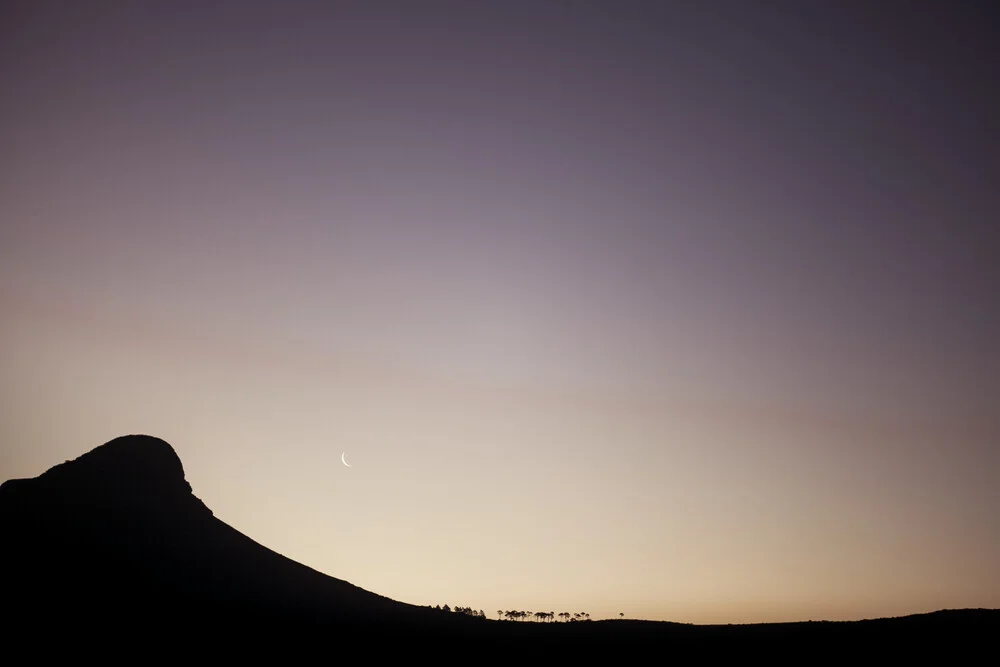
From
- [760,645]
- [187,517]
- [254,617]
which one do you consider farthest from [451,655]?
[187,517]

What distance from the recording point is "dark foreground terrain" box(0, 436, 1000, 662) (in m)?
54.8

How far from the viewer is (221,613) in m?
61.8

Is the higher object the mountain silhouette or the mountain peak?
the mountain peak

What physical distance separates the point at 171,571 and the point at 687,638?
50162mm

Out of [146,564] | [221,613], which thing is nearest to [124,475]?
[146,564]

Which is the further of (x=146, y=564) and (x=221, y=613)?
(x=146, y=564)

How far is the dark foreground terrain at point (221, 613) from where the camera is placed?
5475 cm

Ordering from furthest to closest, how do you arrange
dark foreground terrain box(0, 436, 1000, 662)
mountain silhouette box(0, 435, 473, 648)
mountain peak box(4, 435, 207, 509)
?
mountain peak box(4, 435, 207, 509)
mountain silhouette box(0, 435, 473, 648)
dark foreground terrain box(0, 436, 1000, 662)

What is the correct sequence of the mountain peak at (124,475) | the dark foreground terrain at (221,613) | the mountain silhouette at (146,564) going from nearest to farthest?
the dark foreground terrain at (221,613) < the mountain silhouette at (146,564) < the mountain peak at (124,475)

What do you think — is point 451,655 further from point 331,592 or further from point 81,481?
point 81,481

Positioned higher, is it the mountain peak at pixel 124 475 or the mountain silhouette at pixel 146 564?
the mountain peak at pixel 124 475

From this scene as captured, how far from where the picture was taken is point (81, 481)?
257 feet

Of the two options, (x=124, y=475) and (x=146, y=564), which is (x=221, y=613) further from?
(x=124, y=475)

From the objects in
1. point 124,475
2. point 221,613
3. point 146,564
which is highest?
point 124,475
